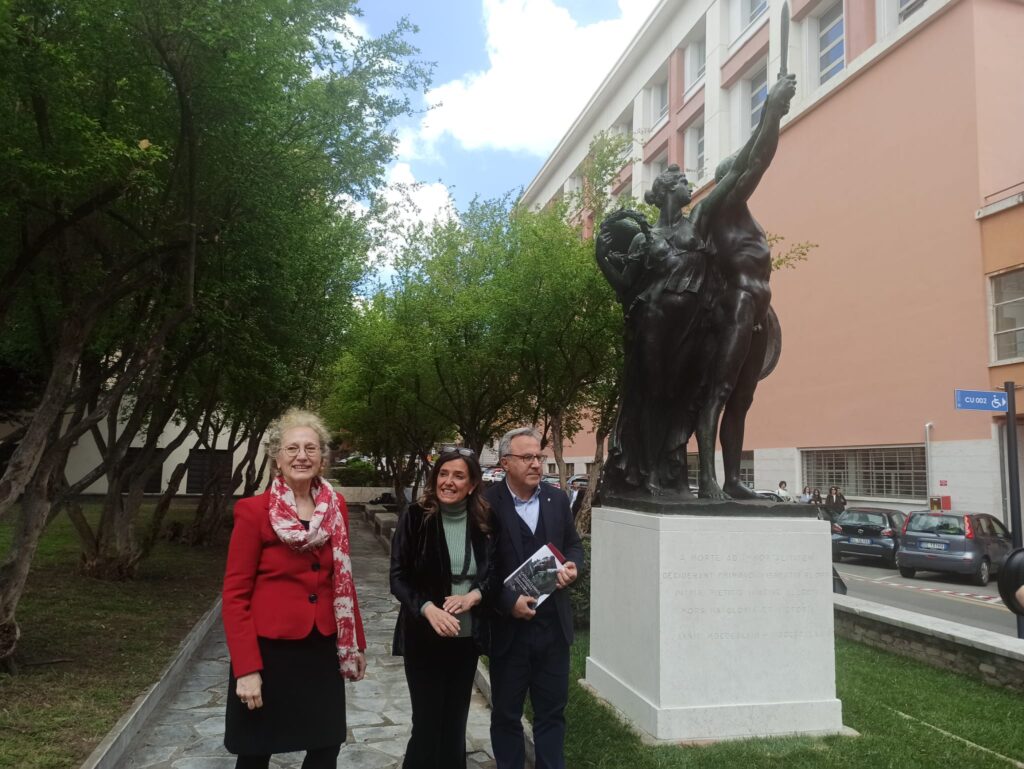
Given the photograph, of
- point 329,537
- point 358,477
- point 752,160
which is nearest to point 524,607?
point 329,537

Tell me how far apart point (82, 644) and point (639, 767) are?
5.87 meters

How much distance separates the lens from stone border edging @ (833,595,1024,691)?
6.54 metres

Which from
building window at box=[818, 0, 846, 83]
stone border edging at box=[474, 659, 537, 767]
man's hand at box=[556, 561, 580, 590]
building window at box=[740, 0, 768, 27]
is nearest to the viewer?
man's hand at box=[556, 561, 580, 590]

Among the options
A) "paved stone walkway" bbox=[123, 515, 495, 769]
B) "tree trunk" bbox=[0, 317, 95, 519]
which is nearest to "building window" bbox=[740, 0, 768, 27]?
"paved stone walkway" bbox=[123, 515, 495, 769]

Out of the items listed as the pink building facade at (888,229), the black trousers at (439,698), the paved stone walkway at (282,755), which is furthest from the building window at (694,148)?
the black trousers at (439,698)

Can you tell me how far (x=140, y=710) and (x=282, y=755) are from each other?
3.99 ft

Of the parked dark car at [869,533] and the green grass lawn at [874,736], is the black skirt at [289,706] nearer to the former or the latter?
the green grass lawn at [874,736]

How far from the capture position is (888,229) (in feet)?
76.5

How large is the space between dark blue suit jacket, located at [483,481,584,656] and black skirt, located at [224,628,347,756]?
968 millimetres

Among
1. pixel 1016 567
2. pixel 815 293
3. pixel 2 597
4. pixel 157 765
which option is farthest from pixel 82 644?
pixel 815 293

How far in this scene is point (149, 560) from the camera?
1432 centimetres

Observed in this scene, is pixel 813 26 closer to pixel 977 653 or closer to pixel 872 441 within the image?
pixel 872 441

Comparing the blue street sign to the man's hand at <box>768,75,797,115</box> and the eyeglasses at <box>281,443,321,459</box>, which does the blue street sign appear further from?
the eyeglasses at <box>281,443,321,459</box>

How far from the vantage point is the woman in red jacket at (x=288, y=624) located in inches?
129
